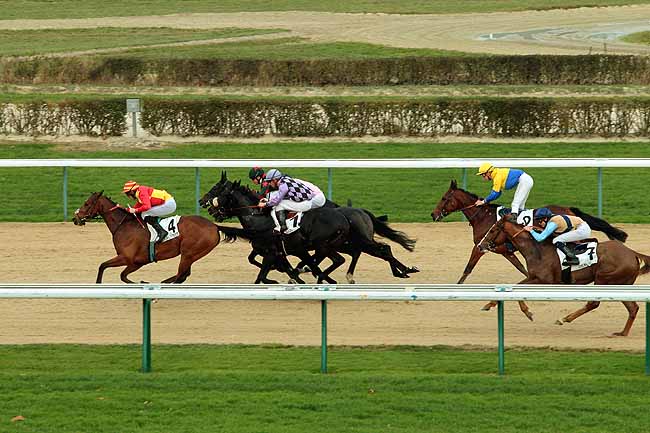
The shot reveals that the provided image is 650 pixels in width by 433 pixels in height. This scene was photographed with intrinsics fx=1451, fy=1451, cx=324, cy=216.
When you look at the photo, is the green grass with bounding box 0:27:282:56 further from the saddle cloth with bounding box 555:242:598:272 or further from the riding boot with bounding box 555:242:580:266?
the saddle cloth with bounding box 555:242:598:272

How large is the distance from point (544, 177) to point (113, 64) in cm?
1079

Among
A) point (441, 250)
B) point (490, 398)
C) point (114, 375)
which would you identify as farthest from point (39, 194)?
point (490, 398)

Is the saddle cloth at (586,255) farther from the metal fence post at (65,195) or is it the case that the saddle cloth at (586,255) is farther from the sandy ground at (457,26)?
the sandy ground at (457,26)

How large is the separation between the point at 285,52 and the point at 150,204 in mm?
17555

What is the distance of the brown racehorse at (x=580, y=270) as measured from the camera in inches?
448

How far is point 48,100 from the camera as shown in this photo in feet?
75.0

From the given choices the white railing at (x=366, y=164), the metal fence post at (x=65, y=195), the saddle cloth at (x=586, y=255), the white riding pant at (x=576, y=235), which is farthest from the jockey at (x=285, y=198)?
the metal fence post at (x=65, y=195)

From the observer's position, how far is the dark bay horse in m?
13.0

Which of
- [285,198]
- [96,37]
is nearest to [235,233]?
[285,198]

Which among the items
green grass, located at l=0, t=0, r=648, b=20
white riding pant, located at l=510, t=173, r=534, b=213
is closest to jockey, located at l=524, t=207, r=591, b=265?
white riding pant, located at l=510, t=173, r=534, b=213

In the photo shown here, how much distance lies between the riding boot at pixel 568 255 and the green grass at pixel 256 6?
2823cm

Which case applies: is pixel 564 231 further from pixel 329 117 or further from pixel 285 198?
pixel 329 117

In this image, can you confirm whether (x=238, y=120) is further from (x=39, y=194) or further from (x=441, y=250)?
(x=441, y=250)

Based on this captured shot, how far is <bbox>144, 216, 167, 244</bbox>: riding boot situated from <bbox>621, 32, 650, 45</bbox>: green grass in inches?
875
